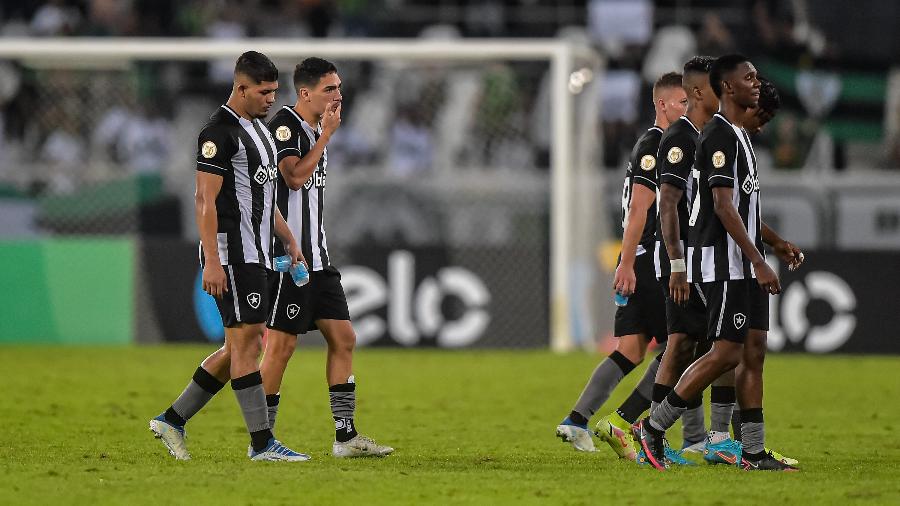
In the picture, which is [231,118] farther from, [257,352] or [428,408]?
[428,408]

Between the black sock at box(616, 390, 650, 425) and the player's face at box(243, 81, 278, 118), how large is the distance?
2384mm

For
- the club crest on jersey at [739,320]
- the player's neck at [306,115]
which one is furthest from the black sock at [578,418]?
the player's neck at [306,115]

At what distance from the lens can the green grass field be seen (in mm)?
6652

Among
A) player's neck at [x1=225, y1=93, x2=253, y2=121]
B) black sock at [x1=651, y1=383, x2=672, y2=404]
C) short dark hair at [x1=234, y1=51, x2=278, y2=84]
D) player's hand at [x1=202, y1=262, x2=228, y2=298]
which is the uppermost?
short dark hair at [x1=234, y1=51, x2=278, y2=84]

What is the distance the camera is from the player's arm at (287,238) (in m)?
7.79

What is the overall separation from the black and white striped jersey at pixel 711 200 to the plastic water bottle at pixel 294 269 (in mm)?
1940

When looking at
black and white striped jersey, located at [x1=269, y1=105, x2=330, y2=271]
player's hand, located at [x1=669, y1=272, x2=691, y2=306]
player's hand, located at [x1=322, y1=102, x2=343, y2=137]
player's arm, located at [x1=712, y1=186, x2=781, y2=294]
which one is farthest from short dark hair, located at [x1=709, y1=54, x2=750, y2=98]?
black and white striped jersey, located at [x1=269, y1=105, x2=330, y2=271]

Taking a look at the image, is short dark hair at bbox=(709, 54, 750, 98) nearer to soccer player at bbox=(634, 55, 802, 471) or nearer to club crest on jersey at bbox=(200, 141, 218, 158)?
soccer player at bbox=(634, 55, 802, 471)

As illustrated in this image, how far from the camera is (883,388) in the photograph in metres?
12.6

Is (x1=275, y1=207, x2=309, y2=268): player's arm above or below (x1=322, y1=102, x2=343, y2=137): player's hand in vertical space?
below

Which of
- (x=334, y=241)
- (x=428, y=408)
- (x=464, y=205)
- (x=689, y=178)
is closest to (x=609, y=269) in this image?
(x=464, y=205)

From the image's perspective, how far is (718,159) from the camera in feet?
23.9

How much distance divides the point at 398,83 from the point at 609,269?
361 centimetres

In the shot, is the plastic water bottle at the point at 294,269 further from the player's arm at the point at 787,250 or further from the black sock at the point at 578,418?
the player's arm at the point at 787,250
